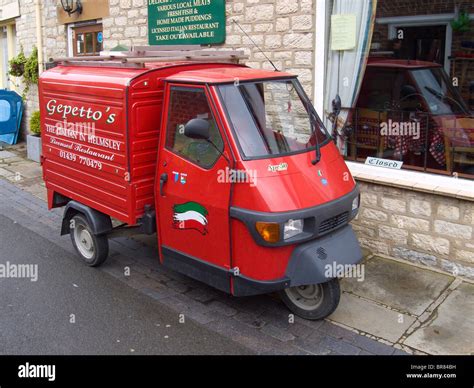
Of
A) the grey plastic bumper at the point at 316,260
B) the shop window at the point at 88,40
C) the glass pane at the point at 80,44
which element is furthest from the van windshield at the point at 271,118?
the glass pane at the point at 80,44

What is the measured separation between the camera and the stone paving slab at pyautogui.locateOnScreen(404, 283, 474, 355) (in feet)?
13.6

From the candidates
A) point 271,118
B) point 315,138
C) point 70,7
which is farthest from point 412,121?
point 70,7

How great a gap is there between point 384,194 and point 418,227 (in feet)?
1.71

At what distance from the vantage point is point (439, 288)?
513 centimetres

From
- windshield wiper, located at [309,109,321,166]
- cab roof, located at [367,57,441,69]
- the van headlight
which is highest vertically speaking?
cab roof, located at [367,57,441,69]

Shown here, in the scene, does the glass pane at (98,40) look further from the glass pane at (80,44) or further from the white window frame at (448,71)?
the white window frame at (448,71)

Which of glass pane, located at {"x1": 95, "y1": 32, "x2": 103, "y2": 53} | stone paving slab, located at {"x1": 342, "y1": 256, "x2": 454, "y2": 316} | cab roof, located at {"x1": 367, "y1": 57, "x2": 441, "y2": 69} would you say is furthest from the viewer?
glass pane, located at {"x1": 95, "y1": 32, "x2": 103, "y2": 53}

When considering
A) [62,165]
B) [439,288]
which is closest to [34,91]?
[62,165]

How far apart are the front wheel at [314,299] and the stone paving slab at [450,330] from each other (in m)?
0.67

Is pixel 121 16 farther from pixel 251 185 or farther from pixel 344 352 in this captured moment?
pixel 344 352

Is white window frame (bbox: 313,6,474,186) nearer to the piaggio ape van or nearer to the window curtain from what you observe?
the window curtain

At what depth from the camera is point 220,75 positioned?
4520 mm

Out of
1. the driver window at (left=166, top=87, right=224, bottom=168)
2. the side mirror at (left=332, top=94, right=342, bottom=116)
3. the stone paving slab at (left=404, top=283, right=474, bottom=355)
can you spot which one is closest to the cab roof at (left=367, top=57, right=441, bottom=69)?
the side mirror at (left=332, top=94, right=342, bottom=116)

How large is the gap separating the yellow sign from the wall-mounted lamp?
6.17 meters
